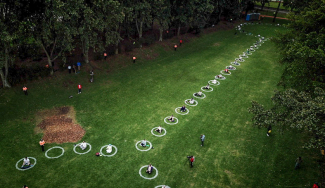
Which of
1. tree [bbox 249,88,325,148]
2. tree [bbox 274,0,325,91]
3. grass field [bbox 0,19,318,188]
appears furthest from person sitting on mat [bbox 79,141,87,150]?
tree [bbox 274,0,325,91]

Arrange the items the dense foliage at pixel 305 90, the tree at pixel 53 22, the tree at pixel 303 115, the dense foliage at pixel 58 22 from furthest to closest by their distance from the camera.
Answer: the tree at pixel 53 22 < the dense foliage at pixel 58 22 < the dense foliage at pixel 305 90 < the tree at pixel 303 115

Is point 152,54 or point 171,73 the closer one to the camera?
point 171,73

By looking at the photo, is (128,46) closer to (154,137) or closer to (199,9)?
(199,9)

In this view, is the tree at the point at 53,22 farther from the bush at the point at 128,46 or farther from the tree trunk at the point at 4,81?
the bush at the point at 128,46

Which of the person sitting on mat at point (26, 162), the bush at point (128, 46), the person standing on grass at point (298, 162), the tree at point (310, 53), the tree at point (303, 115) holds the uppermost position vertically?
the tree at point (310, 53)

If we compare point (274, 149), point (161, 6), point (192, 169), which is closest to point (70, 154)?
point (192, 169)

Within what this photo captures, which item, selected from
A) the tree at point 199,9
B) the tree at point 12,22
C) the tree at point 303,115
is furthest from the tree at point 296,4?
the tree at point 12,22

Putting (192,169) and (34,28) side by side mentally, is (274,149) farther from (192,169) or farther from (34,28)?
(34,28)
